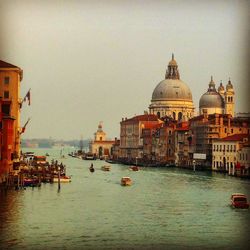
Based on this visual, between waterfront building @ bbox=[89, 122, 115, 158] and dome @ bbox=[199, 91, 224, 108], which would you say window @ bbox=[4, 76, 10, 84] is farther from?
waterfront building @ bbox=[89, 122, 115, 158]

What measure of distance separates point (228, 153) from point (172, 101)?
12.3 meters

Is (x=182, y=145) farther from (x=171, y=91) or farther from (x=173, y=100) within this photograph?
(x=171, y=91)

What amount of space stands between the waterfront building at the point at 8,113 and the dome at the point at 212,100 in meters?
14.9

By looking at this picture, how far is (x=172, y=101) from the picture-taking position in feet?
95.0

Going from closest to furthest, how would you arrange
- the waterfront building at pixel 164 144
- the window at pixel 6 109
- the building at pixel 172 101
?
the window at pixel 6 109, the waterfront building at pixel 164 144, the building at pixel 172 101

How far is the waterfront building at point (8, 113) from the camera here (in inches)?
412

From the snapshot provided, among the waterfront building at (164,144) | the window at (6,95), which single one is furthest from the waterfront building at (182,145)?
the window at (6,95)

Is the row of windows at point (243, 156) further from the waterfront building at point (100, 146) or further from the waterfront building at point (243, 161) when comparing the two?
the waterfront building at point (100, 146)

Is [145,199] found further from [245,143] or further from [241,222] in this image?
[245,143]

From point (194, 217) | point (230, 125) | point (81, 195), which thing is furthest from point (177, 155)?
point (194, 217)

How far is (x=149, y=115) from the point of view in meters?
27.8

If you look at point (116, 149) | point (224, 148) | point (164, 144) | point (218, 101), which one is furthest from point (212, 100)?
point (224, 148)

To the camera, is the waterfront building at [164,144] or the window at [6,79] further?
the waterfront building at [164,144]

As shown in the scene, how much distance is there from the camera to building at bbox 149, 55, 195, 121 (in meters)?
29.0
